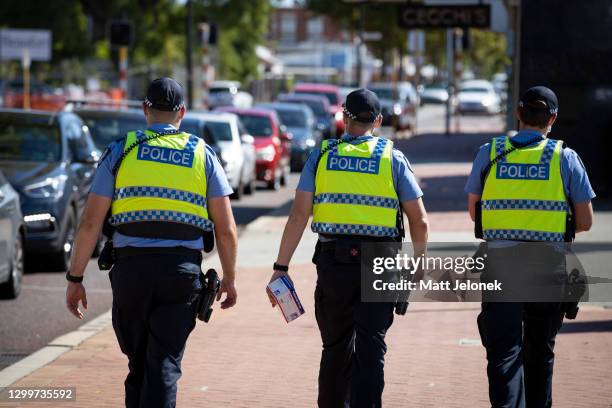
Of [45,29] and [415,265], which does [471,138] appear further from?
[415,265]

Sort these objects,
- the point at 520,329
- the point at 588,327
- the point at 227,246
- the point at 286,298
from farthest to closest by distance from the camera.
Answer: the point at 588,327, the point at 286,298, the point at 520,329, the point at 227,246

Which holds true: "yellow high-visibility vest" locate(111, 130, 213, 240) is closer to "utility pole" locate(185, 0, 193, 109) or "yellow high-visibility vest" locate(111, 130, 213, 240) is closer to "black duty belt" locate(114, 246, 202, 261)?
"black duty belt" locate(114, 246, 202, 261)

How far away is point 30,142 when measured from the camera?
15.4m

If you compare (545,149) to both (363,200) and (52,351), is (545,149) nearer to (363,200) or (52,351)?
(363,200)

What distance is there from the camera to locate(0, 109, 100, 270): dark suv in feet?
→ 46.5

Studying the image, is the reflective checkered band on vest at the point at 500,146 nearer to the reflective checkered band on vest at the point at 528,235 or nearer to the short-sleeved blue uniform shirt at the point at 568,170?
the short-sleeved blue uniform shirt at the point at 568,170

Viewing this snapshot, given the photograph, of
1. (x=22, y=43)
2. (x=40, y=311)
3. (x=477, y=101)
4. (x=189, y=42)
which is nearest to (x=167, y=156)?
(x=40, y=311)

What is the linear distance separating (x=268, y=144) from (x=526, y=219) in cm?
2017

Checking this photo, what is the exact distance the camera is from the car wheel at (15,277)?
12508mm

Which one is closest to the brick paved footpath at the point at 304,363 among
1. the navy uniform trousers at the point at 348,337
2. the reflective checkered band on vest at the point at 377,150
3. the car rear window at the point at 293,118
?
the navy uniform trousers at the point at 348,337

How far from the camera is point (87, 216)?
6.52 meters

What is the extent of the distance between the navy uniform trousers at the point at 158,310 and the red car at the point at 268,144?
20105mm

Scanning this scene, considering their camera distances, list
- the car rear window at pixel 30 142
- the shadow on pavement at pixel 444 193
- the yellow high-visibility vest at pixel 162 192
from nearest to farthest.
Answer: the yellow high-visibility vest at pixel 162 192 → the car rear window at pixel 30 142 → the shadow on pavement at pixel 444 193

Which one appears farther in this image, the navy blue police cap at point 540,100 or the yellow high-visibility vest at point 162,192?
the navy blue police cap at point 540,100
